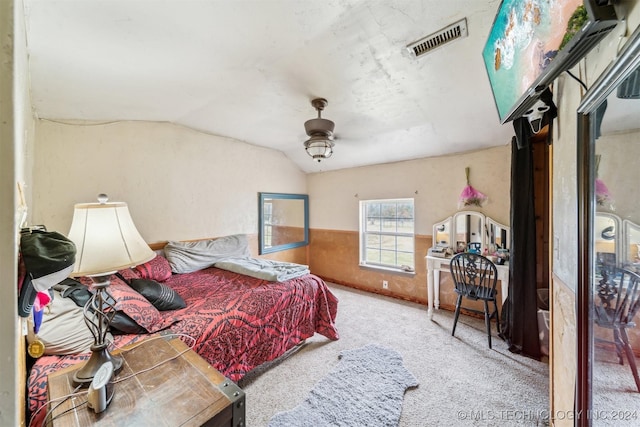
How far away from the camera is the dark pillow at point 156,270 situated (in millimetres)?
2402

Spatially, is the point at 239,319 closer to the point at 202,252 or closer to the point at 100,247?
the point at 100,247

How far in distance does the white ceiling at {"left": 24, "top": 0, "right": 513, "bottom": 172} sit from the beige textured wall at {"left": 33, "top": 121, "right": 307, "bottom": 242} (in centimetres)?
21

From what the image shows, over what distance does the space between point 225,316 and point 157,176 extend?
2.03 meters

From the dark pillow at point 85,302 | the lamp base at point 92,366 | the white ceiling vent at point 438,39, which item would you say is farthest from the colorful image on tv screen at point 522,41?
the dark pillow at point 85,302

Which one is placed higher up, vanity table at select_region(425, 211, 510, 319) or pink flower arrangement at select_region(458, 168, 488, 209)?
pink flower arrangement at select_region(458, 168, 488, 209)

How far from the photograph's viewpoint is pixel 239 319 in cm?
186

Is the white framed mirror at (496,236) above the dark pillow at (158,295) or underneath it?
above

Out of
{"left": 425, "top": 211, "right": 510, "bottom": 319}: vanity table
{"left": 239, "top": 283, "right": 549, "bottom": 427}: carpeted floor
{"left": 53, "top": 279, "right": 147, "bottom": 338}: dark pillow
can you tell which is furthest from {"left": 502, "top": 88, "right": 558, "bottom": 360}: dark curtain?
{"left": 53, "top": 279, "right": 147, "bottom": 338}: dark pillow

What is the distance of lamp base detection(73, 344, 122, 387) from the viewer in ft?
3.21

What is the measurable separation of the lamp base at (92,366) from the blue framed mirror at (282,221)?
114 inches

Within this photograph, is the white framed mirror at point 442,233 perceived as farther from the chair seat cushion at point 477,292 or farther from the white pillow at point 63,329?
the white pillow at point 63,329

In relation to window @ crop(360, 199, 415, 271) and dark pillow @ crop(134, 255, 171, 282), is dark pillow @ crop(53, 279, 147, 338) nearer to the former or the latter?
dark pillow @ crop(134, 255, 171, 282)

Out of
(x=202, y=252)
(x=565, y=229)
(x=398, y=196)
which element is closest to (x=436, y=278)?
(x=398, y=196)

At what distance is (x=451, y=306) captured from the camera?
3207 mm
